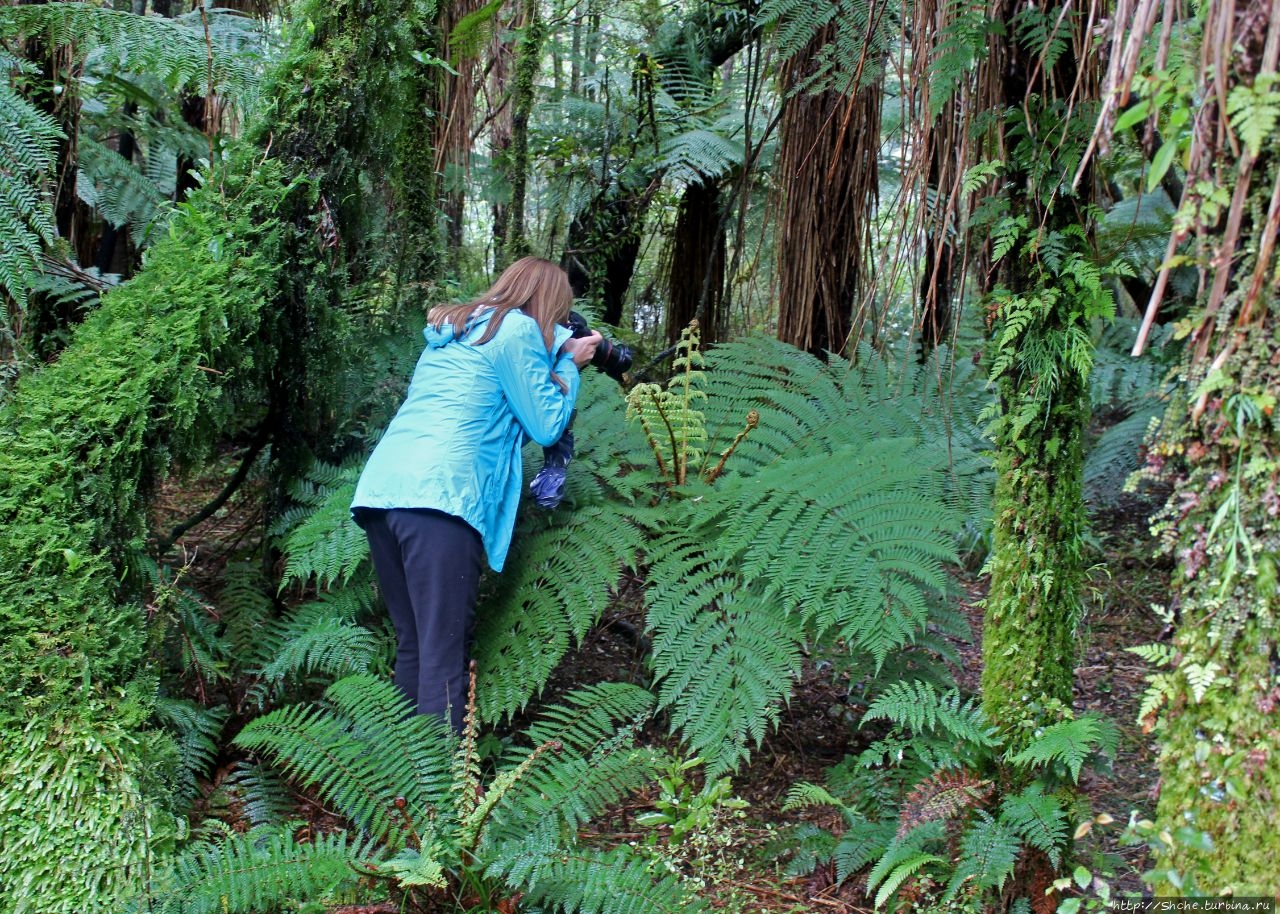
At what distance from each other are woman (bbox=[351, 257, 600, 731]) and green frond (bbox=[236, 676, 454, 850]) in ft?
0.55

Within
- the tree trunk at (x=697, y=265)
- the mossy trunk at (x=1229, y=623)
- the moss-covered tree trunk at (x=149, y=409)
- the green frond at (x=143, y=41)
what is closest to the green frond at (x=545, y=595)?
the moss-covered tree trunk at (x=149, y=409)

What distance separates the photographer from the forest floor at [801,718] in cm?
262

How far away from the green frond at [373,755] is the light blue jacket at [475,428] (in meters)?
0.58

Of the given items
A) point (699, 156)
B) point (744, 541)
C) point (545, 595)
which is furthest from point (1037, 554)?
point (699, 156)

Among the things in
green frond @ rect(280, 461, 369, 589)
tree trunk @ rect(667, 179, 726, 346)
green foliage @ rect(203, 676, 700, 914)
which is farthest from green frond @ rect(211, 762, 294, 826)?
tree trunk @ rect(667, 179, 726, 346)

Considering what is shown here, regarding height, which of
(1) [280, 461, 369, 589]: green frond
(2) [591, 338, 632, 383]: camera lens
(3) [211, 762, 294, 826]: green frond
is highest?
(2) [591, 338, 632, 383]: camera lens

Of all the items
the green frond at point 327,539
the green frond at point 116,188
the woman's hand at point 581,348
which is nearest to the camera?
the green frond at point 327,539

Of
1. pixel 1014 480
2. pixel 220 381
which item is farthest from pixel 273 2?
pixel 1014 480

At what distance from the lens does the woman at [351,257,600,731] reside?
295 cm

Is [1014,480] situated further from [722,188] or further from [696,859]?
[722,188]

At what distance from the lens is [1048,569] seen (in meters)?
2.24

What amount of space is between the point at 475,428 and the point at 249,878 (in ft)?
4.67

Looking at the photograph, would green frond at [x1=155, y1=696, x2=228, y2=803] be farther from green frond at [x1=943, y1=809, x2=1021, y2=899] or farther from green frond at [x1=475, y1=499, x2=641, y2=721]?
green frond at [x1=943, y1=809, x2=1021, y2=899]

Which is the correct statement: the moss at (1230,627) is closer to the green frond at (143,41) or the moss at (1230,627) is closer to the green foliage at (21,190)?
the green foliage at (21,190)
